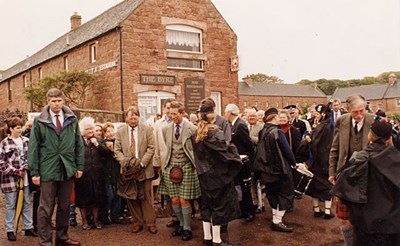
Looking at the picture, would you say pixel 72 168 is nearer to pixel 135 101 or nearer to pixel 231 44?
pixel 135 101

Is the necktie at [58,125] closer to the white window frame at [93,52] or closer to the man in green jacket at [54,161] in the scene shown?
the man in green jacket at [54,161]

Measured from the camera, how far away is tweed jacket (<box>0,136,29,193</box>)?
246 inches

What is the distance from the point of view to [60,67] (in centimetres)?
2267

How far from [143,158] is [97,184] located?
103 centimetres

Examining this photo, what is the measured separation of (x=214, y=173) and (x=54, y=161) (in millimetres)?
2290

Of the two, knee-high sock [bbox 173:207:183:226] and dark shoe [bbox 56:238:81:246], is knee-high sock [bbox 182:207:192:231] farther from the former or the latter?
dark shoe [bbox 56:238:81:246]

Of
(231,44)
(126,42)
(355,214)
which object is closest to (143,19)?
(126,42)

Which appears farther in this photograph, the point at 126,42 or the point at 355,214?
the point at 126,42

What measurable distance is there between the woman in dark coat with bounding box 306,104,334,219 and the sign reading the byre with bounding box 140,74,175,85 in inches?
427

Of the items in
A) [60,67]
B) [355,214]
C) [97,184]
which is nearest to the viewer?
[355,214]

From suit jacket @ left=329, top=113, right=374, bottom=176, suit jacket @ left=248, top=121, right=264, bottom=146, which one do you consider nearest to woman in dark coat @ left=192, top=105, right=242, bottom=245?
suit jacket @ left=329, top=113, right=374, bottom=176

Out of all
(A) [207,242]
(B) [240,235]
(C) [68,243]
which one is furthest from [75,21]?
(A) [207,242]

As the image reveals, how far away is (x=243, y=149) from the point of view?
24.1 ft

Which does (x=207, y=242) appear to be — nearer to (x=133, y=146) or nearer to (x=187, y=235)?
(x=187, y=235)
